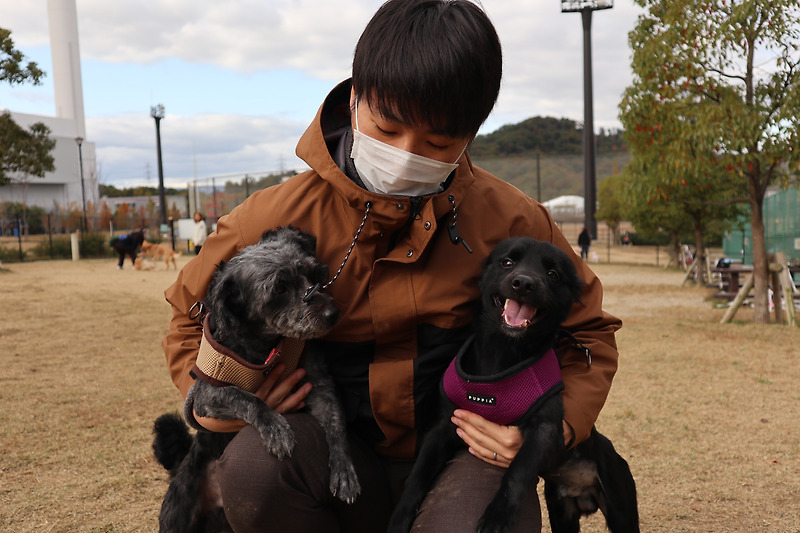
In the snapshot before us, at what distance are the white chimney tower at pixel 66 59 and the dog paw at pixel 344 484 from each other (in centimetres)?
5769

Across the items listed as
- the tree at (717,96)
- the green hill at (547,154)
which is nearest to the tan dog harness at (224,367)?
the tree at (717,96)

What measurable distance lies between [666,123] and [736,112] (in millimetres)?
1115

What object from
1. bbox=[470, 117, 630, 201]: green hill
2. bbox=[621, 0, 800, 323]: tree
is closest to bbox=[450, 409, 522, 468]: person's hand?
bbox=[621, 0, 800, 323]: tree

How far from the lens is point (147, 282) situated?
16578 mm

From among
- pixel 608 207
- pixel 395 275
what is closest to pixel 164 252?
pixel 395 275

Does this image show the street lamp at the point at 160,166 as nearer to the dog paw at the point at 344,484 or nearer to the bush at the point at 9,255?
the bush at the point at 9,255

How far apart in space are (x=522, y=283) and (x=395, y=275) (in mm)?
414

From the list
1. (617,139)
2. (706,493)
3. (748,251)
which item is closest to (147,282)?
(706,493)

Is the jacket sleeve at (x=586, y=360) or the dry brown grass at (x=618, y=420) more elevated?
the jacket sleeve at (x=586, y=360)

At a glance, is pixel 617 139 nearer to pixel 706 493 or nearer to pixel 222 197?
pixel 222 197

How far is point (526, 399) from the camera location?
211 centimetres

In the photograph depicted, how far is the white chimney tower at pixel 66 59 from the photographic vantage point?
166 feet

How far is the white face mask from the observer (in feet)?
6.88

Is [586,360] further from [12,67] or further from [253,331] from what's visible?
[12,67]
